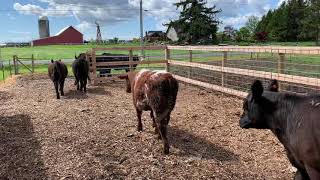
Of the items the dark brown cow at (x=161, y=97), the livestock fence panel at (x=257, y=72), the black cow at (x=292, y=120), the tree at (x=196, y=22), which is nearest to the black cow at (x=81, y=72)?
the livestock fence panel at (x=257, y=72)

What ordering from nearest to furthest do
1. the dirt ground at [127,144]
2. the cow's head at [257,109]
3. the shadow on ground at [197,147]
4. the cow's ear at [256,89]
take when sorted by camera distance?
the cow's ear at [256,89], the cow's head at [257,109], the dirt ground at [127,144], the shadow on ground at [197,147]

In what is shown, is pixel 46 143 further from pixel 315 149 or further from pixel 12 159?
pixel 315 149

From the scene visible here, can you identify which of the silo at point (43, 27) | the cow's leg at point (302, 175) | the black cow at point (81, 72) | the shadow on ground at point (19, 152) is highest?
the silo at point (43, 27)

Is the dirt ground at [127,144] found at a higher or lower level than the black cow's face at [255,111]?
lower

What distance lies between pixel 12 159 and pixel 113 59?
1212 centimetres

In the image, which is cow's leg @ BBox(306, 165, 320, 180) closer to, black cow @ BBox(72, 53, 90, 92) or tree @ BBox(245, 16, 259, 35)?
black cow @ BBox(72, 53, 90, 92)

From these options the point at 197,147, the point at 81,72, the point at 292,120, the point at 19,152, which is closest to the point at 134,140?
the point at 197,147

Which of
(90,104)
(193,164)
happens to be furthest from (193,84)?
(193,164)

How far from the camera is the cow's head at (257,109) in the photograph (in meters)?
4.41

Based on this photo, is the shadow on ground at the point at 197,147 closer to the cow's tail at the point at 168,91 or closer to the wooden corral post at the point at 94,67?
the cow's tail at the point at 168,91

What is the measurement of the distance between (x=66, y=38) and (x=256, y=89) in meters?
114

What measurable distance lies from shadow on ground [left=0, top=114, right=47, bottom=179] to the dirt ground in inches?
0.5

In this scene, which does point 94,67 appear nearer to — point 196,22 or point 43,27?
point 196,22

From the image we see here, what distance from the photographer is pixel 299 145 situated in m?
4.04
